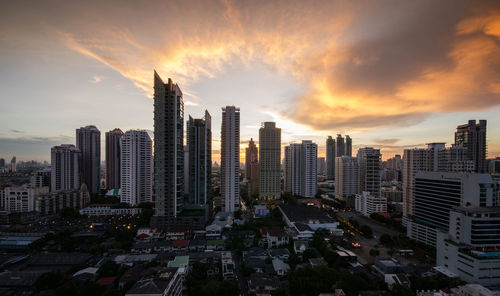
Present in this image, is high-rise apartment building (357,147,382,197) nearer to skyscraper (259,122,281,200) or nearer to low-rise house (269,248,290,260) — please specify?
skyscraper (259,122,281,200)

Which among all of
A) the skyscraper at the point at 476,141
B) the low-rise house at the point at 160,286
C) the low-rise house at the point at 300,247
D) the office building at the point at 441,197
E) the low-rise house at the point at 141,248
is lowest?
the low-rise house at the point at 141,248

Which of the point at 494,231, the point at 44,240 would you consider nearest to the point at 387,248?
the point at 494,231

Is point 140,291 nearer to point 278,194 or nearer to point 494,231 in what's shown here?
point 494,231

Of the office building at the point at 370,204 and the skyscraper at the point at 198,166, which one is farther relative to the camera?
the office building at the point at 370,204

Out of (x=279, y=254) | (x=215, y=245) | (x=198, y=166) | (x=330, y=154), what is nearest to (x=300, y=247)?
(x=279, y=254)

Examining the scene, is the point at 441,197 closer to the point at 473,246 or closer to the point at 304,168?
the point at 473,246

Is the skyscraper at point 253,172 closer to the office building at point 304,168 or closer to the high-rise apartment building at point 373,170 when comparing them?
the office building at point 304,168

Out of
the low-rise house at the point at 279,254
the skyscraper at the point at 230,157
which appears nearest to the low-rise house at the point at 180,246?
the low-rise house at the point at 279,254

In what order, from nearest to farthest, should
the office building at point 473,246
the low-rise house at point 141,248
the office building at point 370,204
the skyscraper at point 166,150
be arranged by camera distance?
the office building at point 473,246 < the low-rise house at point 141,248 < the skyscraper at point 166,150 < the office building at point 370,204
